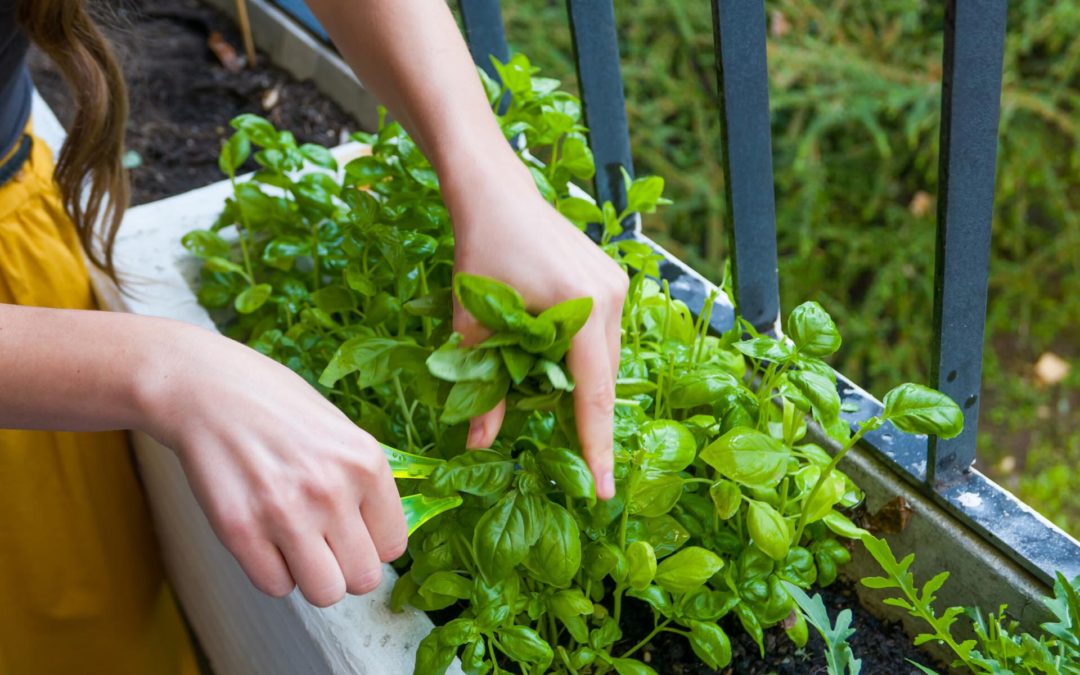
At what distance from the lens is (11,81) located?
1149mm

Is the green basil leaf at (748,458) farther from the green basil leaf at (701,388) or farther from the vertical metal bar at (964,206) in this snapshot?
the vertical metal bar at (964,206)

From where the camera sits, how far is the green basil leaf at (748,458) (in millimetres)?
702

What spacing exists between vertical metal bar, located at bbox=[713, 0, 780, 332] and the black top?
73 centimetres

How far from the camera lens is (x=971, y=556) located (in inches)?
32.7

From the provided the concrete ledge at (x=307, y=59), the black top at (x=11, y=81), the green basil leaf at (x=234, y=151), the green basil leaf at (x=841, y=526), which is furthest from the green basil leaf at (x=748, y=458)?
the concrete ledge at (x=307, y=59)

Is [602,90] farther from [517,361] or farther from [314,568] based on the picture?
[314,568]

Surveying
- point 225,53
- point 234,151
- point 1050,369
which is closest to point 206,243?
point 234,151

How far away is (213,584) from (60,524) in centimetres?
24

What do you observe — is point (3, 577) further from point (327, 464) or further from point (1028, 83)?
point (1028, 83)

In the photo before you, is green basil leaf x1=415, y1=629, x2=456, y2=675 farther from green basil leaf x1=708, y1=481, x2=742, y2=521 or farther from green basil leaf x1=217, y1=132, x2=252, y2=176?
green basil leaf x1=217, y1=132, x2=252, y2=176

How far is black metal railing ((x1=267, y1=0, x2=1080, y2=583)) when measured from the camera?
2.31 feet

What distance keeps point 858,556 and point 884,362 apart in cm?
131

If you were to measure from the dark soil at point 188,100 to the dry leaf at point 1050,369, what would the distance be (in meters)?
1.63

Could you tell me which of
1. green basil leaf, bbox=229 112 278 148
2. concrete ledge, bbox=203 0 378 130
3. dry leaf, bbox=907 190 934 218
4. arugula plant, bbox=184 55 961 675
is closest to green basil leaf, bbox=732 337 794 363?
arugula plant, bbox=184 55 961 675
